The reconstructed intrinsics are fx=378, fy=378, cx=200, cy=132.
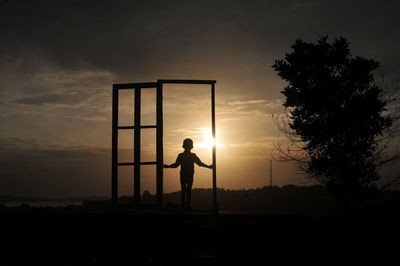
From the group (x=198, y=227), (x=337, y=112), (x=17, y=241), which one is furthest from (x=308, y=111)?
(x=17, y=241)

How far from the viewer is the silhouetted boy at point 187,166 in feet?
36.4

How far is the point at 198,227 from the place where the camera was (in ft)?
32.5

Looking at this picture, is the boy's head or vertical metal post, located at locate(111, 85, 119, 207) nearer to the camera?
the boy's head

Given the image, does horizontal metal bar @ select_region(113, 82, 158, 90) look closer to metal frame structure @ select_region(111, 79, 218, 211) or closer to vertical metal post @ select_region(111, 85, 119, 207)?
metal frame structure @ select_region(111, 79, 218, 211)

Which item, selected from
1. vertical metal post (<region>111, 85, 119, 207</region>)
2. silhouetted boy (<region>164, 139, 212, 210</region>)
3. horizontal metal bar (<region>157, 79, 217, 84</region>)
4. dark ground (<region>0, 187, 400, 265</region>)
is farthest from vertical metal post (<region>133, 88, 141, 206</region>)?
dark ground (<region>0, 187, 400, 265</region>)

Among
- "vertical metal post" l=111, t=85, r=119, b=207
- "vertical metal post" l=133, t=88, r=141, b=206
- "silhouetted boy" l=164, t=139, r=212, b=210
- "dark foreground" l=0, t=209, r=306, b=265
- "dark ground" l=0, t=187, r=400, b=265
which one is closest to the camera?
"dark ground" l=0, t=187, r=400, b=265

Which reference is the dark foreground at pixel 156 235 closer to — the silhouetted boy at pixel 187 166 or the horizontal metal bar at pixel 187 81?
the silhouetted boy at pixel 187 166

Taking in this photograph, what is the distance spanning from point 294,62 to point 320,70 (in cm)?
94

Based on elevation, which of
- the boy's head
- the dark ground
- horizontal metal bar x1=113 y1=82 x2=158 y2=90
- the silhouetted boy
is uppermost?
horizontal metal bar x1=113 y1=82 x2=158 y2=90

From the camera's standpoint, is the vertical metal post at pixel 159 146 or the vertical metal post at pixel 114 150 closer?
the vertical metal post at pixel 159 146

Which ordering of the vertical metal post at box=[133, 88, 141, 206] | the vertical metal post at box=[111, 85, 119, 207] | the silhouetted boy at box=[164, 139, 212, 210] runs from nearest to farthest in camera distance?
the silhouetted boy at box=[164, 139, 212, 210]
the vertical metal post at box=[133, 88, 141, 206]
the vertical metal post at box=[111, 85, 119, 207]

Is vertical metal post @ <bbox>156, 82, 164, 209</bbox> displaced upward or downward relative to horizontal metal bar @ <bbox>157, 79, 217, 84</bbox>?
downward

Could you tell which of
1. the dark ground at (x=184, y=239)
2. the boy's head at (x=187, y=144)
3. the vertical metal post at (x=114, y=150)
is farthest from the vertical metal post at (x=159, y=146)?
the vertical metal post at (x=114, y=150)

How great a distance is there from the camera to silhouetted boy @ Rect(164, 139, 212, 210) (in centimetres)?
1111
